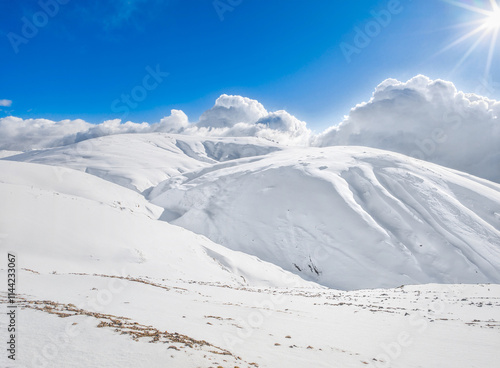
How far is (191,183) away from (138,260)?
121ft

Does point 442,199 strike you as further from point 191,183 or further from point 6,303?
point 6,303

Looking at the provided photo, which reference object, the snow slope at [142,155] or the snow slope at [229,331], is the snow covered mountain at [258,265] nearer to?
the snow slope at [229,331]

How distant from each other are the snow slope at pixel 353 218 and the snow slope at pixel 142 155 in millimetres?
25847

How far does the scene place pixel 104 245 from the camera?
24.2 m

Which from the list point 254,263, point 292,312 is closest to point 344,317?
point 292,312

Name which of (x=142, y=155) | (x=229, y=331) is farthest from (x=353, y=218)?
(x=142, y=155)

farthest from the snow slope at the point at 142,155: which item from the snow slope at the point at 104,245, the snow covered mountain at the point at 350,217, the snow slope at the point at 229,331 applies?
the snow slope at the point at 229,331

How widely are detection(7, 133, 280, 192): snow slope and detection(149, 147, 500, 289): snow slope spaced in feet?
84.8

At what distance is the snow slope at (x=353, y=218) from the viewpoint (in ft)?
116

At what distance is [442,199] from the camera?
4591 cm

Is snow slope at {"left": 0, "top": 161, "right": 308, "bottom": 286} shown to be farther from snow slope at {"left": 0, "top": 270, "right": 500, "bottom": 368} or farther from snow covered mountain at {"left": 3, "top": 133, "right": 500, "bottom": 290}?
snow slope at {"left": 0, "top": 270, "right": 500, "bottom": 368}

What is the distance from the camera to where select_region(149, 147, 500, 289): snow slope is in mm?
35250

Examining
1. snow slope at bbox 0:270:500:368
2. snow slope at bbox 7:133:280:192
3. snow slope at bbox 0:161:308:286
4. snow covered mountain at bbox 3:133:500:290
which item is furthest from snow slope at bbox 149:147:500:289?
snow slope at bbox 7:133:280:192

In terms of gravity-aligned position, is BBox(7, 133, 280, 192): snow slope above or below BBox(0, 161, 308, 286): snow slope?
above
